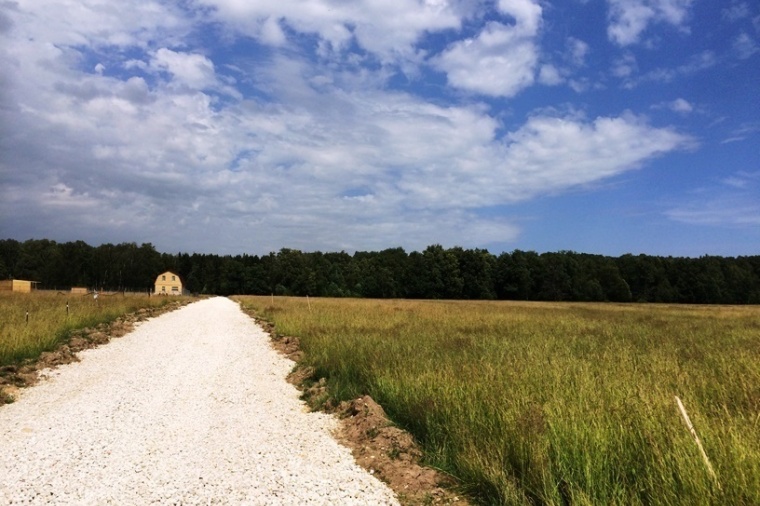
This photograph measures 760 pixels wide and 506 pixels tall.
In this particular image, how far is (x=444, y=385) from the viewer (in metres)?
6.68

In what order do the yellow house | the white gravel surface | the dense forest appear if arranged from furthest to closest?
the yellow house → the dense forest → the white gravel surface

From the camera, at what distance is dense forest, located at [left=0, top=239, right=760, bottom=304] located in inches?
3676

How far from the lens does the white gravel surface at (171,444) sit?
14.7 feet

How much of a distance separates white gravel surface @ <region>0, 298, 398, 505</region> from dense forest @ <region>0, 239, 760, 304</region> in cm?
8509

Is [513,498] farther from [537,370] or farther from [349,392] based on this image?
[349,392]

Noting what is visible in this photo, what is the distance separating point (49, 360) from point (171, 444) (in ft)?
25.3

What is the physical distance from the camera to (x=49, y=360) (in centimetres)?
1118

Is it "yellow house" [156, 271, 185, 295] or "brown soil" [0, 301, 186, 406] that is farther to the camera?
"yellow house" [156, 271, 185, 295]

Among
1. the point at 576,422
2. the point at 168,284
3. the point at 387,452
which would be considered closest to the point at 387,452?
the point at 387,452

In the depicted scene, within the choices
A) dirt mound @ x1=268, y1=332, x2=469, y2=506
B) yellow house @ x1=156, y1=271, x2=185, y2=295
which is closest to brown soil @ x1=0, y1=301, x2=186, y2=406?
dirt mound @ x1=268, y1=332, x2=469, y2=506

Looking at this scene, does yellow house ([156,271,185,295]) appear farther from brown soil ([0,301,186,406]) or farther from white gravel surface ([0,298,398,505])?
white gravel surface ([0,298,398,505])

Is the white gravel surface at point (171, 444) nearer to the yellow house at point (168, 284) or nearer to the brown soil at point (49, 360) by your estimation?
the brown soil at point (49, 360)

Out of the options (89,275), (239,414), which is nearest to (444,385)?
(239,414)

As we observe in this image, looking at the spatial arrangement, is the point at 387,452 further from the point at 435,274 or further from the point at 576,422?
the point at 435,274
